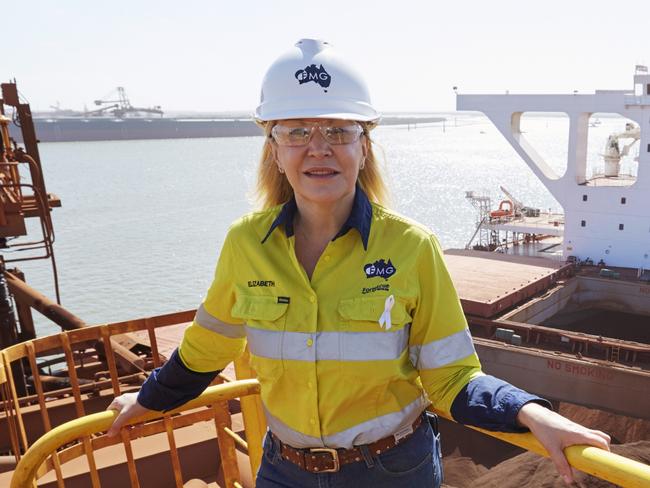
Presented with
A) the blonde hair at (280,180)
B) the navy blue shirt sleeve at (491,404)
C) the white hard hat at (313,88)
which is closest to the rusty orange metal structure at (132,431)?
Answer: the blonde hair at (280,180)

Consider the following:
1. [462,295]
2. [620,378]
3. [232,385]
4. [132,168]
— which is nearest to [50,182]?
[132,168]

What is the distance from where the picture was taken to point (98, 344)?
7.71 meters

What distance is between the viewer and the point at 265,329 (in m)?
2.03

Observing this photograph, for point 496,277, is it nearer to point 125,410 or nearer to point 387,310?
point 125,410

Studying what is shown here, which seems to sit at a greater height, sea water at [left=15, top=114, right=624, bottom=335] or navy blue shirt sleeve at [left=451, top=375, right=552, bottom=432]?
navy blue shirt sleeve at [left=451, top=375, right=552, bottom=432]

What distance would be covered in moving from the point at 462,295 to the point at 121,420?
14.1 meters

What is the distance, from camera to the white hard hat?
197 cm

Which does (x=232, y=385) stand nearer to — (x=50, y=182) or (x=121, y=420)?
(x=121, y=420)

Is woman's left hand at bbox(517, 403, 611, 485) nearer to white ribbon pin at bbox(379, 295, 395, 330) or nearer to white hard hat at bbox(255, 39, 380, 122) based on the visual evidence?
white ribbon pin at bbox(379, 295, 395, 330)

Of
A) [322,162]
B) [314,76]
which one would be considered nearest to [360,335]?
[322,162]

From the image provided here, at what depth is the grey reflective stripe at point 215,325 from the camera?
7.31 feet

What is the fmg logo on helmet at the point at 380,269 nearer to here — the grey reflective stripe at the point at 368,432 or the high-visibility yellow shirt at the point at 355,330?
the high-visibility yellow shirt at the point at 355,330

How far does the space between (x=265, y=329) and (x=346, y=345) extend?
12.3 inches

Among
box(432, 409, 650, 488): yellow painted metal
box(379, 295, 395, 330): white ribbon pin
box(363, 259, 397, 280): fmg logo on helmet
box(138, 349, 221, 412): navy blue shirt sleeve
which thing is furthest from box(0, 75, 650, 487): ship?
box(363, 259, 397, 280): fmg logo on helmet
